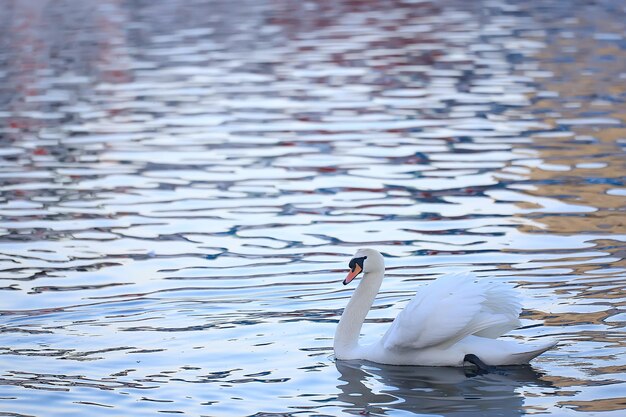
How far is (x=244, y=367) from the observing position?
30.9 feet

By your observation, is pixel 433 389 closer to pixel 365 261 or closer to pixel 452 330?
pixel 452 330

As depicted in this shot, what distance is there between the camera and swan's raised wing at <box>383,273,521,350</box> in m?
8.94

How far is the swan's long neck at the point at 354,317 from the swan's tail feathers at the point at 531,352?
128 cm

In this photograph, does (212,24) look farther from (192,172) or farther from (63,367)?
(63,367)

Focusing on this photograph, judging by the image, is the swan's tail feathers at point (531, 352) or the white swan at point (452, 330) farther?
the white swan at point (452, 330)

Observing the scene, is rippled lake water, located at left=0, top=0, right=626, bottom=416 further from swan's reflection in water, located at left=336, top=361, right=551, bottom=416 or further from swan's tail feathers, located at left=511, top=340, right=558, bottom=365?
swan's tail feathers, located at left=511, top=340, right=558, bottom=365

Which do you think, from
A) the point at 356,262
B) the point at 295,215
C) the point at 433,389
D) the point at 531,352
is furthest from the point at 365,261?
the point at 295,215

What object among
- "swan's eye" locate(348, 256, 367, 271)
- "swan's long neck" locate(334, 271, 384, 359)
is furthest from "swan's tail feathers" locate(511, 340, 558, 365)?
"swan's eye" locate(348, 256, 367, 271)

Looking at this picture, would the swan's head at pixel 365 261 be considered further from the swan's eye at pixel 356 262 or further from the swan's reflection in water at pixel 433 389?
the swan's reflection in water at pixel 433 389

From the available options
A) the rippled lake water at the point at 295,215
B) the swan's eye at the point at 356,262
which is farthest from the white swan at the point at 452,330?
the swan's eye at the point at 356,262

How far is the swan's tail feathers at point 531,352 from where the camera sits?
8711 millimetres

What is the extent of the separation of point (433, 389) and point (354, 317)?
1.06m

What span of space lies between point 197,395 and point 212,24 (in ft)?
101

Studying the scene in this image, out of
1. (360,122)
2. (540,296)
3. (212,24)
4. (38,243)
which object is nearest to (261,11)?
(212,24)
